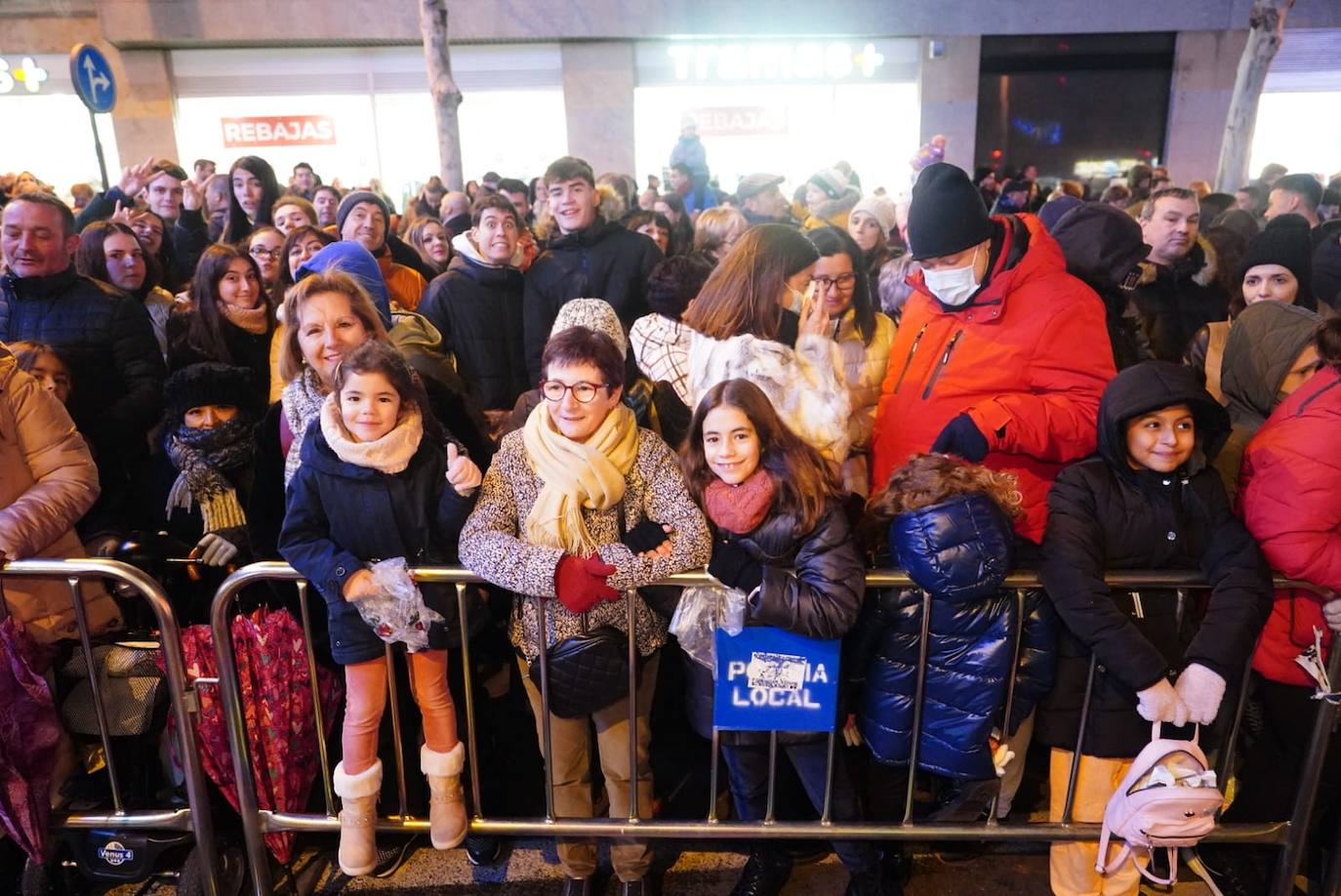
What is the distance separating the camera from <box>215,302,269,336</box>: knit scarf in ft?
14.0

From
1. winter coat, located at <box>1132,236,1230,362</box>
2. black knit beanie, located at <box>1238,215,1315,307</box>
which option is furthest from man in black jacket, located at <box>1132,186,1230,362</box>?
black knit beanie, located at <box>1238,215,1315,307</box>

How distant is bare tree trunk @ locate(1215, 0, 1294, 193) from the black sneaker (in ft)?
45.0

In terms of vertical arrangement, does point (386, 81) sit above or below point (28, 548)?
above

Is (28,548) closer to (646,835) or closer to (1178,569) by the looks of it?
(646,835)

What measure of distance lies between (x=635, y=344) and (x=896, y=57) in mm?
16357

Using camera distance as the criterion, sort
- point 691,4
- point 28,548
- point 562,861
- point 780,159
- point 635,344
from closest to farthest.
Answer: point 28,548
point 562,861
point 635,344
point 691,4
point 780,159

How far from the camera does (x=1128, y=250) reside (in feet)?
11.0

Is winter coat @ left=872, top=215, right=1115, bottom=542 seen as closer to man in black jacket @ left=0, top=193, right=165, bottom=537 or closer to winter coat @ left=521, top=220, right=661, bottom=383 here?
winter coat @ left=521, top=220, right=661, bottom=383

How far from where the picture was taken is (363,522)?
2799mm

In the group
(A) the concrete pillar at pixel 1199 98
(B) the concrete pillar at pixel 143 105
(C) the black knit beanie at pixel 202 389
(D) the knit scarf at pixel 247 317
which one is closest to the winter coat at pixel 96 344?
(D) the knit scarf at pixel 247 317

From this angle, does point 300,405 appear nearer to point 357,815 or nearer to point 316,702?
point 316,702

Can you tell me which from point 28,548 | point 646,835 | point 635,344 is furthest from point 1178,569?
point 28,548

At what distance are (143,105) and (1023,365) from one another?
2007 cm

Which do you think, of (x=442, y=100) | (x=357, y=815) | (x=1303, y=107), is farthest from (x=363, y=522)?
(x=1303, y=107)
